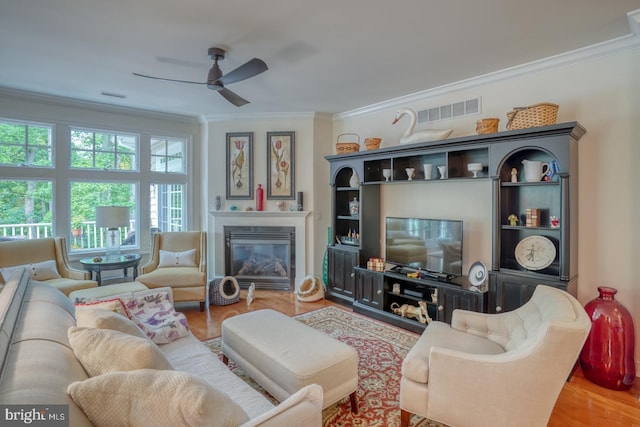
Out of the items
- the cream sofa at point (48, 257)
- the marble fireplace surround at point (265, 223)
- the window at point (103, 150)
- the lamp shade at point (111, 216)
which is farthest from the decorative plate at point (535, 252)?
the window at point (103, 150)

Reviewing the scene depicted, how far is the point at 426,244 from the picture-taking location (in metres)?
3.81

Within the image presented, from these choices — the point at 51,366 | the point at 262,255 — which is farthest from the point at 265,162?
the point at 51,366

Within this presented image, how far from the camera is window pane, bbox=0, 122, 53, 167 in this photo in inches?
171

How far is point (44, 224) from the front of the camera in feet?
15.2

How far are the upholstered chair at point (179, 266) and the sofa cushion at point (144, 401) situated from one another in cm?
334

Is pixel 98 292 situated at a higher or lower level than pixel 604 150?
lower

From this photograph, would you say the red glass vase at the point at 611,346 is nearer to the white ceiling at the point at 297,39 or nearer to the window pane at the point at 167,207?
the white ceiling at the point at 297,39

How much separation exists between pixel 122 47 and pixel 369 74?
94.3 inches

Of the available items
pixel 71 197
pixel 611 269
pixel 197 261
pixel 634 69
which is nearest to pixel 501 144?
pixel 634 69

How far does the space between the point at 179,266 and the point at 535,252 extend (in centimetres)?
421

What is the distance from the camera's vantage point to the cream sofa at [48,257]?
372cm

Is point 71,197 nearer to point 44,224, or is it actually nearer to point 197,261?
point 44,224

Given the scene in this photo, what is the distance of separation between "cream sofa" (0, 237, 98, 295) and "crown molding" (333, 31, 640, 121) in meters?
4.40

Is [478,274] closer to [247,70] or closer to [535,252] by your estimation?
[535,252]
